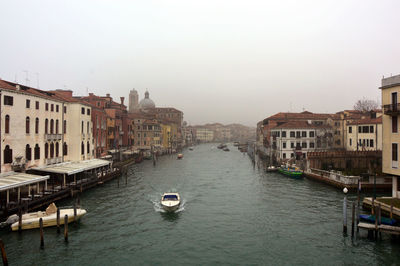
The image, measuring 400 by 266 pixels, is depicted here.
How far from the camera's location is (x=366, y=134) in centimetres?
5778

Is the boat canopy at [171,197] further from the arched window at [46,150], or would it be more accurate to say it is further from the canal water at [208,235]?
the arched window at [46,150]

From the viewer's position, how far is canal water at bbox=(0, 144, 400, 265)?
18500mm

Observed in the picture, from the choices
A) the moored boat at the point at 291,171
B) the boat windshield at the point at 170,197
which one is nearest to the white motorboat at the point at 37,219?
the boat windshield at the point at 170,197

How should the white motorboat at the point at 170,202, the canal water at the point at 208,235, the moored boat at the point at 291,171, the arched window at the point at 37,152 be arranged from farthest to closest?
1. the moored boat at the point at 291,171
2. the arched window at the point at 37,152
3. the white motorboat at the point at 170,202
4. the canal water at the point at 208,235

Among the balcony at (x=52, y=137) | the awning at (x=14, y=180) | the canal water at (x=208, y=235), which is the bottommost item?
the canal water at (x=208, y=235)

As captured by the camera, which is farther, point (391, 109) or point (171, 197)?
point (171, 197)

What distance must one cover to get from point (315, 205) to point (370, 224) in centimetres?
978

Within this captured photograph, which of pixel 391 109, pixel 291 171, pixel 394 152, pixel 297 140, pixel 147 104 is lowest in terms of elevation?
pixel 291 171

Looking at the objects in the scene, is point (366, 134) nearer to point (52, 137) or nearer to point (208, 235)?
point (208, 235)

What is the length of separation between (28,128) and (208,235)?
73.1ft

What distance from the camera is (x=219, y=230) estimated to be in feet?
77.7

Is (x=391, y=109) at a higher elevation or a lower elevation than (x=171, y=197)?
higher

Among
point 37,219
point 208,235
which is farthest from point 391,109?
point 37,219

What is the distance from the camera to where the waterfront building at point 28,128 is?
2930cm
